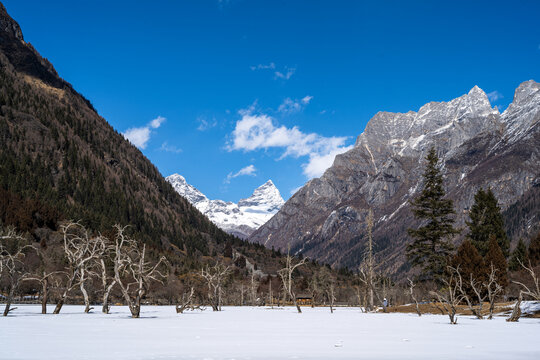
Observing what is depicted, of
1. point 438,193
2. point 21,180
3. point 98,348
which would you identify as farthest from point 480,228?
point 21,180

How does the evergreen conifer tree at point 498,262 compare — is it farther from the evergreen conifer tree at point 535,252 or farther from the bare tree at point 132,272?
the bare tree at point 132,272

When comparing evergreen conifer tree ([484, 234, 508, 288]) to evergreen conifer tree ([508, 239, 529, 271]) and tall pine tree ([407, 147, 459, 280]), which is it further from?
evergreen conifer tree ([508, 239, 529, 271])

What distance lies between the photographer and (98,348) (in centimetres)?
1556

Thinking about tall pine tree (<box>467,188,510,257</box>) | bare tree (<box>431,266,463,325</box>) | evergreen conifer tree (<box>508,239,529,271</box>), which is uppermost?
tall pine tree (<box>467,188,510,257</box>)

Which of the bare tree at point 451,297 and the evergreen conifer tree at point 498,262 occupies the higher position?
the evergreen conifer tree at point 498,262

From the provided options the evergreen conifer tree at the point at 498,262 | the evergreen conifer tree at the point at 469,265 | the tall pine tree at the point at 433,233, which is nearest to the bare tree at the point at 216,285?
the tall pine tree at the point at 433,233

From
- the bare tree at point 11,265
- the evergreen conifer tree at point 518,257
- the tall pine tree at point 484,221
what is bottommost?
the bare tree at point 11,265

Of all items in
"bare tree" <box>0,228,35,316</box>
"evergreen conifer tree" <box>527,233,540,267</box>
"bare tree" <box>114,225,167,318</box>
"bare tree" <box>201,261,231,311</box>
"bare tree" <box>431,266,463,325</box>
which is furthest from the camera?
"evergreen conifer tree" <box>527,233,540,267</box>

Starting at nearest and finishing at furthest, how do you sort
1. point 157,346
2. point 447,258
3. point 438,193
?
point 157,346 → point 447,258 → point 438,193

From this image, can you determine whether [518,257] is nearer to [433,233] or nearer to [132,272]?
[433,233]

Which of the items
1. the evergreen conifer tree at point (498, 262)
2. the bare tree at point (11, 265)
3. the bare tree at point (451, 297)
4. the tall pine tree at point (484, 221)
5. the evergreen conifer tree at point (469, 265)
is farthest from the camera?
the tall pine tree at point (484, 221)

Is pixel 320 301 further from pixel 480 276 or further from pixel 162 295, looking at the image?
pixel 480 276

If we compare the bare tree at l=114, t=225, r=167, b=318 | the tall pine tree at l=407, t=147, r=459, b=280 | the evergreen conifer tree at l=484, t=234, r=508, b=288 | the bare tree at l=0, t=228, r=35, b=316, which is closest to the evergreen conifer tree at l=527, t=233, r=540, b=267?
the evergreen conifer tree at l=484, t=234, r=508, b=288

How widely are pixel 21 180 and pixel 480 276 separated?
543 ft
